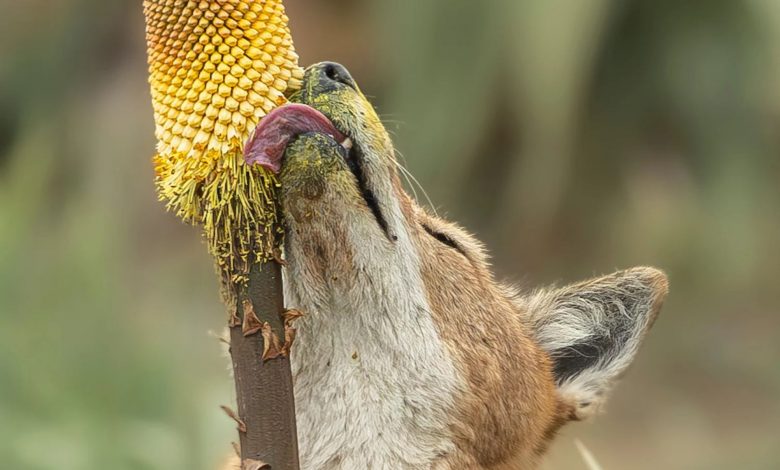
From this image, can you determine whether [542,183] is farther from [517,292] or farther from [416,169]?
[517,292]

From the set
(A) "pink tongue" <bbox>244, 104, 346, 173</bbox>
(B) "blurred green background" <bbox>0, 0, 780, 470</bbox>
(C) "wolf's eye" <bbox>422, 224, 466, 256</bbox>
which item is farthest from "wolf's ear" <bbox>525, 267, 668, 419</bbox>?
(B) "blurred green background" <bbox>0, 0, 780, 470</bbox>

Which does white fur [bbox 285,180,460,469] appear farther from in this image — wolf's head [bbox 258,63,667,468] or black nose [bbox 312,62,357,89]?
black nose [bbox 312,62,357,89]

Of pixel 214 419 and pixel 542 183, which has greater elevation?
pixel 542 183

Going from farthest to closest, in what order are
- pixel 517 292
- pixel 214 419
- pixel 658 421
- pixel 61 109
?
pixel 61 109 < pixel 658 421 < pixel 214 419 < pixel 517 292

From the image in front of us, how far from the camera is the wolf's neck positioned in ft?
9.69

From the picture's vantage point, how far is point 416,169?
9.08 meters

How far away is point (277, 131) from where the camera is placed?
249 centimetres

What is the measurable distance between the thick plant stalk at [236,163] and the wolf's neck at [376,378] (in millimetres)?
477

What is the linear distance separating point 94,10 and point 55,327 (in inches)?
215

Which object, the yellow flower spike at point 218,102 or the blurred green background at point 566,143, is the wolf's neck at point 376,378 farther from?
the blurred green background at point 566,143

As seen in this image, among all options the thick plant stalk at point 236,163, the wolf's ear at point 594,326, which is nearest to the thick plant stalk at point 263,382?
the thick plant stalk at point 236,163

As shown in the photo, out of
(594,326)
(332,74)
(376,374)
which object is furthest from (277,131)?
(594,326)

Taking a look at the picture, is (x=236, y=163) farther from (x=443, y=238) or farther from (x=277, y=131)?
(x=443, y=238)

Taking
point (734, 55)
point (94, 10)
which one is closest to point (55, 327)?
point (94, 10)
